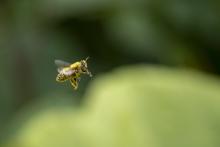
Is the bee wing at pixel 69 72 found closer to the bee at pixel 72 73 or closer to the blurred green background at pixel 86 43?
the bee at pixel 72 73

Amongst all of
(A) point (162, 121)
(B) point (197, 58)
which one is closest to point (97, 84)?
(A) point (162, 121)

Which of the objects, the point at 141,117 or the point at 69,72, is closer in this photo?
the point at 69,72

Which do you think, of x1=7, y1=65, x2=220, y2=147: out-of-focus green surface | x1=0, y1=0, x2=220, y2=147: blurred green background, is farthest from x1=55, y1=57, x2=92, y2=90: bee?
x1=0, y1=0, x2=220, y2=147: blurred green background

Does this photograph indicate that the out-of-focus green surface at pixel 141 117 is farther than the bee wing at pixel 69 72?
Yes

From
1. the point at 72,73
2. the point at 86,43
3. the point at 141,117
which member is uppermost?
the point at 86,43

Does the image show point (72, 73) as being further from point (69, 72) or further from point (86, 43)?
point (86, 43)

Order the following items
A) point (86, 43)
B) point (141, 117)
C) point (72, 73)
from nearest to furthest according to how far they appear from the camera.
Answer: point (72, 73)
point (141, 117)
point (86, 43)

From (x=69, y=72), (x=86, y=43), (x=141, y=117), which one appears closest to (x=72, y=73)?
(x=69, y=72)

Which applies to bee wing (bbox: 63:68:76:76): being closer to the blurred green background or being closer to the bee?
the bee

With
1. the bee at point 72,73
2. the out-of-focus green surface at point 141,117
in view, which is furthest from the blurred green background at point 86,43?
the bee at point 72,73
